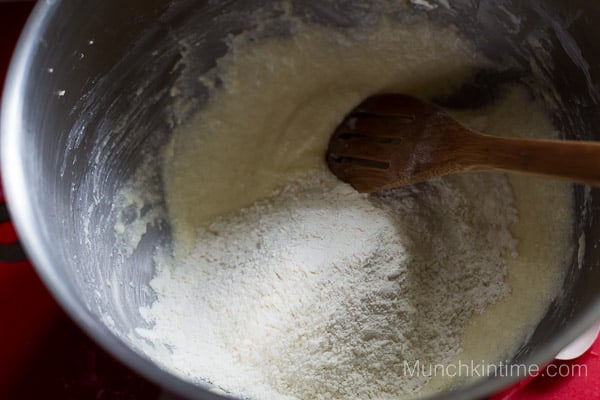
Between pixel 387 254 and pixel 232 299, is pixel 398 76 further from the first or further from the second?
pixel 232 299

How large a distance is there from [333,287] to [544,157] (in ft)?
1.55

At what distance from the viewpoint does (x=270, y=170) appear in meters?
1.37

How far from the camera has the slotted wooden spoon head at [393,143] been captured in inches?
45.8

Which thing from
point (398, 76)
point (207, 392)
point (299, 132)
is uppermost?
point (398, 76)

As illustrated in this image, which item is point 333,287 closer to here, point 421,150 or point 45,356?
point 421,150

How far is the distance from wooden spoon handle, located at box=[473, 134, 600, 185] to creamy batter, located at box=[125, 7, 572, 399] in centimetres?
24

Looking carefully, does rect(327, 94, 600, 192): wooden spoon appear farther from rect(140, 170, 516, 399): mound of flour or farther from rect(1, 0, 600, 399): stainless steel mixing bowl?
rect(1, 0, 600, 399): stainless steel mixing bowl

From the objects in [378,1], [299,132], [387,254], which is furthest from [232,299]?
[378,1]

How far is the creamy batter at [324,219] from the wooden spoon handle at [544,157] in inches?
9.4

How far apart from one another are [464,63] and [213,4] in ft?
1.94

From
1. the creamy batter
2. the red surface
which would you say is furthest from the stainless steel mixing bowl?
the red surface

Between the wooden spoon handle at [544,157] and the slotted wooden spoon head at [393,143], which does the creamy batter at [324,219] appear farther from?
the wooden spoon handle at [544,157]

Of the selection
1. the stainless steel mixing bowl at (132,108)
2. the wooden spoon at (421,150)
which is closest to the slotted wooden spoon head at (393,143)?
the wooden spoon at (421,150)

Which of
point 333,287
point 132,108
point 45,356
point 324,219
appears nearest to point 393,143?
point 324,219
